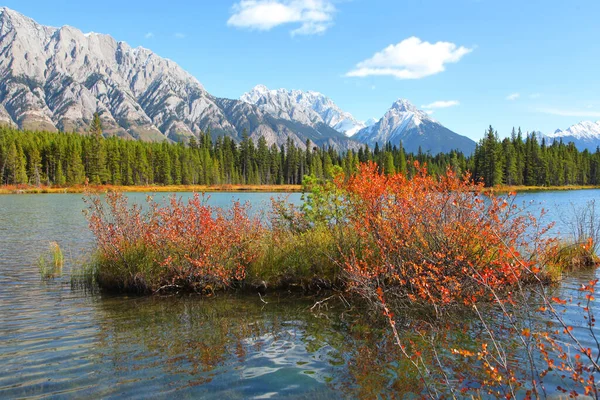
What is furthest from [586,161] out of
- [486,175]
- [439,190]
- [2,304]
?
[2,304]

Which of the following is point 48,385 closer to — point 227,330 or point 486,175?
point 227,330

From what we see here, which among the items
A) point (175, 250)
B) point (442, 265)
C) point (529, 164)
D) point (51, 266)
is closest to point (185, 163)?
point (529, 164)

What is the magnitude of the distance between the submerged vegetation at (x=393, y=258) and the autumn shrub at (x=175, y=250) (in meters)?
0.04

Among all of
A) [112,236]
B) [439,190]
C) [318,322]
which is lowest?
[318,322]

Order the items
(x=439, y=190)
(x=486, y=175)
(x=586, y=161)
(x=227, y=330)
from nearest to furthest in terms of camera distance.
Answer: (x=227, y=330) → (x=439, y=190) → (x=486, y=175) → (x=586, y=161)

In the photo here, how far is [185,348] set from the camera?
30.0ft

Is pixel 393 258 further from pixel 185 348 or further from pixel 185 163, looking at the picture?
pixel 185 163

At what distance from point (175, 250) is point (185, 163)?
402 ft

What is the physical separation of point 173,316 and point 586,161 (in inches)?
6252

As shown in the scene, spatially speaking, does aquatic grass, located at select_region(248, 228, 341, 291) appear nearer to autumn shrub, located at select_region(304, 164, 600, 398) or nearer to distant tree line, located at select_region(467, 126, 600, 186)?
autumn shrub, located at select_region(304, 164, 600, 398)

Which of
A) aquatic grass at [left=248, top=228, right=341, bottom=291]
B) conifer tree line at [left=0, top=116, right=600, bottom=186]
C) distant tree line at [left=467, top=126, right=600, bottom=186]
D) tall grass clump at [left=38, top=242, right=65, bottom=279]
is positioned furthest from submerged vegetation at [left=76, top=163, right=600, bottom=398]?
distant tree line at [left=467, top=126, right=600, bottom=186]

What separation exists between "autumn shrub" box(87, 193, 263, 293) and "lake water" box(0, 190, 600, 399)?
0.81m

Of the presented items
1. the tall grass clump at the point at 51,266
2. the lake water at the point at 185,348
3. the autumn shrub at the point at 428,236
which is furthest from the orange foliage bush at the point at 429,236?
the tall grass clump at the point at 51,266

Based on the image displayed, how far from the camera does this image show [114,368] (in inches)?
319
